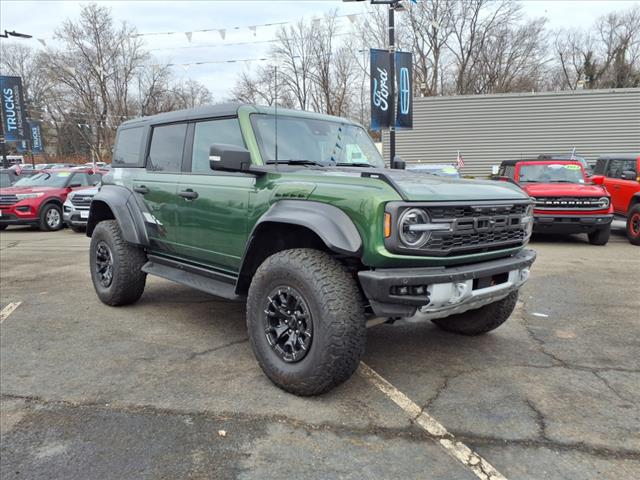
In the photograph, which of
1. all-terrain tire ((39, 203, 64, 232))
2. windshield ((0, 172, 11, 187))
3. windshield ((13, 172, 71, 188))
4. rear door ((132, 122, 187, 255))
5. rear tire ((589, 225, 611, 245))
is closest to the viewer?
rear door ((132, 122, 187, 255))

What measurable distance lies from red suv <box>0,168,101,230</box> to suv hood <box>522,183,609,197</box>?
11.7m

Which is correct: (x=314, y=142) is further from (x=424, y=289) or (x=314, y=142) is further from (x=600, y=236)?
(x=600, y=236)

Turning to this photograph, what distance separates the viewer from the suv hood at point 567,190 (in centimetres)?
880

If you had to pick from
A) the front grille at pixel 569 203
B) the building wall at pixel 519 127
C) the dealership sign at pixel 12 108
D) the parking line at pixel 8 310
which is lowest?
the parking line at pixel 8 310

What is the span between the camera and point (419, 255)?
2838 millimetres

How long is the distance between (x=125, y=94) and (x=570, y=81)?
4682 cm

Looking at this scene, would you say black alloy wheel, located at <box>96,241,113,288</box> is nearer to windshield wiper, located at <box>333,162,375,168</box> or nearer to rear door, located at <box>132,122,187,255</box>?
rear door, located at <box>132,122,187,255</box>

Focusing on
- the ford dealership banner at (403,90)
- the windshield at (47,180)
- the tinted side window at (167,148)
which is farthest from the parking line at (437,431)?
the windshield at (47,180)

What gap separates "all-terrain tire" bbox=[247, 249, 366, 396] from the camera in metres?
2.83

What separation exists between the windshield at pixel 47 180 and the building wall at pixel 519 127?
43.6 ft

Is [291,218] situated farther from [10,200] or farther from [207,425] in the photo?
[10,200]

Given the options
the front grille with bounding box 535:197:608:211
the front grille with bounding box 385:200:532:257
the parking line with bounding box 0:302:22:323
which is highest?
the front grille with bounding box 385:200:532:257

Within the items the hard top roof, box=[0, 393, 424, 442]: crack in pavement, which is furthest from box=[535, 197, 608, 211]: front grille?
box=[0, 393, 424, 442]: crack in pavement

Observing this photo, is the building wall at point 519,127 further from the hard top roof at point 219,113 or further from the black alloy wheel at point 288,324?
the black alloy wheel at point 288,324
